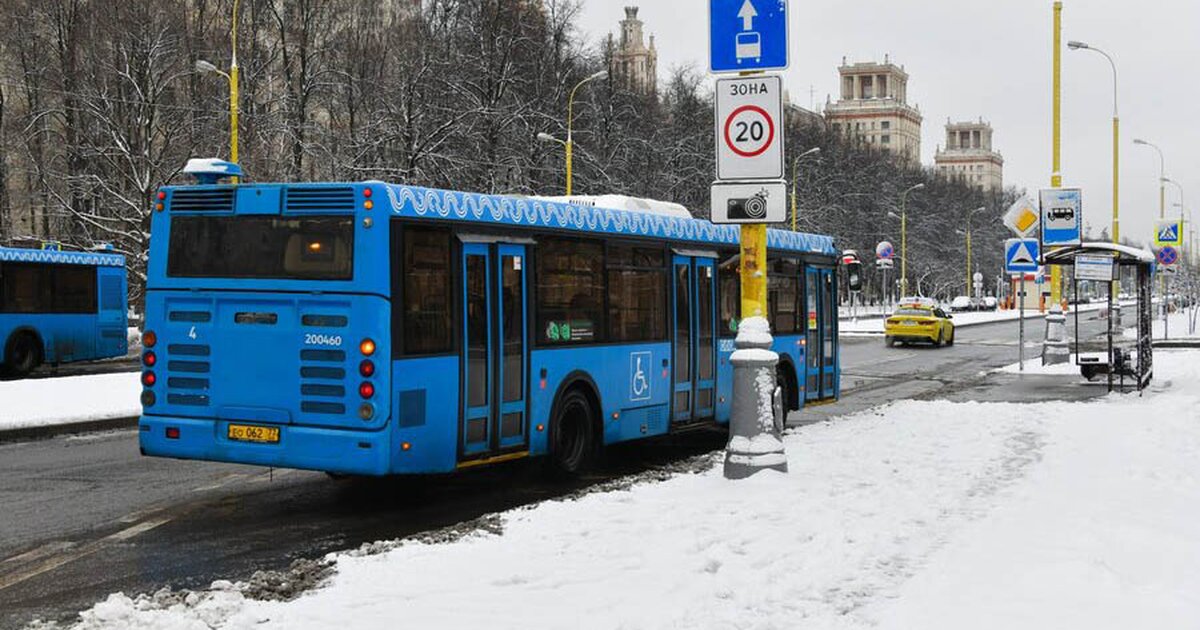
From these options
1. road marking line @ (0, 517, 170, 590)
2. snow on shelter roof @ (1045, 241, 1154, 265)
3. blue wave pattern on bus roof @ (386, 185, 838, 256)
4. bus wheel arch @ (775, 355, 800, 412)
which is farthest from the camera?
snow on shelter roof @ (1045, 241, 1154, 265)

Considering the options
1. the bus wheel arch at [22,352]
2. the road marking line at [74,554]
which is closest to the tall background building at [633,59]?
the bus wheel arch at [22,352]

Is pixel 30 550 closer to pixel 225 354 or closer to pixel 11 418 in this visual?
pixel 225 354

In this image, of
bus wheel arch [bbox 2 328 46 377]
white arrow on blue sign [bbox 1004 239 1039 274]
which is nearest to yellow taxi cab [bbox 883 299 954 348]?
white arrow on blue sign [bbox 1004 239 1039 274]

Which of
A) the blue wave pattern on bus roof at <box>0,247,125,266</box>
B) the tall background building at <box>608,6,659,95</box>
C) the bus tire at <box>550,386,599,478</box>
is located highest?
the tall background building at <box>608,6,659,95</box>

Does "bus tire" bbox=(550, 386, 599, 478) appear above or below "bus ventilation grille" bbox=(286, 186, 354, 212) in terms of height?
below

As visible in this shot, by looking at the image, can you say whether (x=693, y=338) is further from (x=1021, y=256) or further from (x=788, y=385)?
(x=1021, y=256)

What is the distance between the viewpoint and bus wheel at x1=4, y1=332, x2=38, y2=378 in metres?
25.7

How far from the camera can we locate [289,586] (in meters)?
6.45

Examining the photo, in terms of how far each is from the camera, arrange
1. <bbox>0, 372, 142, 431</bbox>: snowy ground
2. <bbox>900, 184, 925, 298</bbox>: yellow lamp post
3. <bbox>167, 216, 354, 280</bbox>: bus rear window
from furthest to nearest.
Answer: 1. <bbox>900, 184, 925, 298</bbox>: yellow lamp post
2. <bbox>0, 372, 142, 431</bbox>: snowy ground
3. <bbox>167, 216, 354, 280</bbox>: bus rear window

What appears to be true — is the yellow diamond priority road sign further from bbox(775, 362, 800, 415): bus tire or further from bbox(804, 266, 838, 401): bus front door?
bbox(775, 362, 800, 415): bus tire

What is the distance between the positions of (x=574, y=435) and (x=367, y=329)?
327 centimetres

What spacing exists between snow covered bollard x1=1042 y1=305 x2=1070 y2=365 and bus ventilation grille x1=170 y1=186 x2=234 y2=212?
77.9ft

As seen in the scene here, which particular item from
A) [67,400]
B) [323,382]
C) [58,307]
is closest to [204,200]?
[323,382]

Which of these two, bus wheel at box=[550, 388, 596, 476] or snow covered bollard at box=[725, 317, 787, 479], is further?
bus wheel at box=[550, 388, 596, 476]
